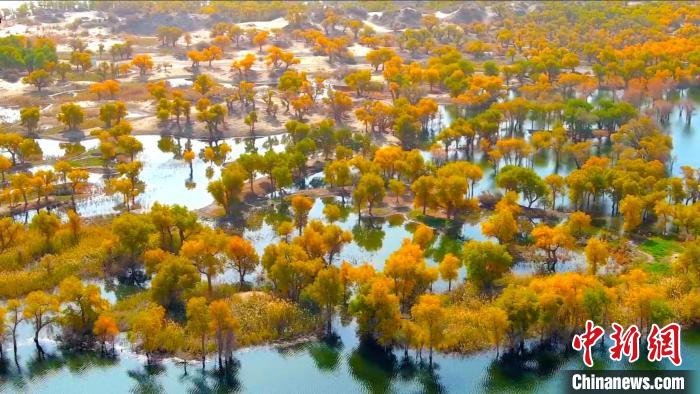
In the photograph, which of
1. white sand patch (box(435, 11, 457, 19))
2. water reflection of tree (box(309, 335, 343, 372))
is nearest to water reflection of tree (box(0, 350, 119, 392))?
water reflection of tree (box(309, 335, 343, 372))

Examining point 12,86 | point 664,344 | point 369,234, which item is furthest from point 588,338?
point 12,86

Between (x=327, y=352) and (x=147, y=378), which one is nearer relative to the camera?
(x=147, y=378)

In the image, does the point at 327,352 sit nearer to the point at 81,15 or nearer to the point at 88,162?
the point at 88,162

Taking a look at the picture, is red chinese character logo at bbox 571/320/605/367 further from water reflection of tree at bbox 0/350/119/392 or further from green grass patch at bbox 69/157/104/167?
green grass patch at bbox 69/157/104/167

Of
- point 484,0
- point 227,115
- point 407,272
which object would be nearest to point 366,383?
point 407,272

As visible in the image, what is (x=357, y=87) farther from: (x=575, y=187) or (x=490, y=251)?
(x=490, y=251)

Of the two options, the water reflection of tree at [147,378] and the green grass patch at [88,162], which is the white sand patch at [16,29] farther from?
the water reflection of tree at [147,378]
